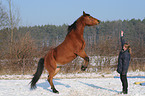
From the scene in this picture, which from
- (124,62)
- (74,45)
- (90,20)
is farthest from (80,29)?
(124,62)

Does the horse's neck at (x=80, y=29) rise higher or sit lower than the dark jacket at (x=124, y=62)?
higher

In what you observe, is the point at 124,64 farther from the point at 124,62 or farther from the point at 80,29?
the point at 80,29

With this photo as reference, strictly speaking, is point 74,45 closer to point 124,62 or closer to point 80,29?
point 80,29

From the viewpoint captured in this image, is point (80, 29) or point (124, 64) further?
point (124, 64)

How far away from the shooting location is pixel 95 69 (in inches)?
668

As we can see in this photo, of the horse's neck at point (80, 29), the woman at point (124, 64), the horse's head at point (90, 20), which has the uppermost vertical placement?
the horse's head at point (90, 20)

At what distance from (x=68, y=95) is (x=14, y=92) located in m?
2.26

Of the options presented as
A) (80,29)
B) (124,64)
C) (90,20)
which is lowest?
(124,64)

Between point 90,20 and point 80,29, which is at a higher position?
point 90,20

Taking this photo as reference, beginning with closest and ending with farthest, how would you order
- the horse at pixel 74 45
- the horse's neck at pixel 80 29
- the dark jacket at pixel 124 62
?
the horse at pixel 74 45
the horse's neck at pixel 80 29
the dark jacket at pixel 124 62

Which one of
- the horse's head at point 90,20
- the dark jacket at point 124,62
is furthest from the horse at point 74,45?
the dark jacket at point 124,62

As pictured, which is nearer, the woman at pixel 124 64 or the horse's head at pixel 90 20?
the horse's head at pixel 90 20

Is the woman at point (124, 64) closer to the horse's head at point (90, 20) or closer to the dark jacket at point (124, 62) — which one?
the dark jacket at point (124, 62)

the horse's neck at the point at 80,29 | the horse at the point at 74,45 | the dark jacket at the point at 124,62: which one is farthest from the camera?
the dark jacket at the point at 124,62
